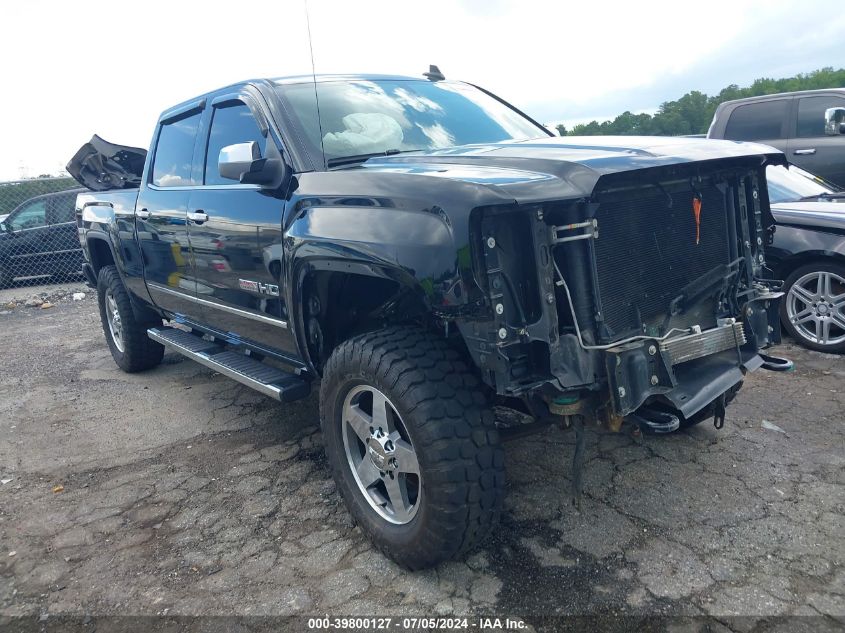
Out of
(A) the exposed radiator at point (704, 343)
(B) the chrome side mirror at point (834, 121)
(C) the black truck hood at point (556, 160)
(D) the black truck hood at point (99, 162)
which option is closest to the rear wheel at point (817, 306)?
(C) the black truck hood at point (556, 160)

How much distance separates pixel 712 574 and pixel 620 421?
686mm

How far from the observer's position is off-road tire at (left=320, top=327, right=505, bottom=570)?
2.51m

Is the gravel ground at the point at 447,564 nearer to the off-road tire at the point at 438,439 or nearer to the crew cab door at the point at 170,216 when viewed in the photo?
the off-road tire at the point at 438,439

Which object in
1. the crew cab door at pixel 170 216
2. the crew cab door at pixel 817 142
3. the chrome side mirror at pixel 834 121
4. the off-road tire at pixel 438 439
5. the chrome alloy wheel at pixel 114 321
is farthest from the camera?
the crew cab door at pixel 817 142

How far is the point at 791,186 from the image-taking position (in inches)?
234

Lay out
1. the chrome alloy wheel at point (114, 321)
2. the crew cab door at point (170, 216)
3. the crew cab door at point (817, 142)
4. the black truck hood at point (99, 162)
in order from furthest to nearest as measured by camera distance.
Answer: the crew cab door at point (817, 142), the black truck hood at point (99, 162), the chrome alloy wheel at point (114, 321), the crew cab door at point (170, 216)

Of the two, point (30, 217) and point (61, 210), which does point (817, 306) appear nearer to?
point (61, 210)

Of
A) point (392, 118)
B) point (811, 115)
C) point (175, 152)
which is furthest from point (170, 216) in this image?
point (811, 115)

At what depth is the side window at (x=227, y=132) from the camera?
151 inches

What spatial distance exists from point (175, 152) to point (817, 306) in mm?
4872

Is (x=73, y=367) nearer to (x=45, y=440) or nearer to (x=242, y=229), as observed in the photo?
(x=45, y=440)

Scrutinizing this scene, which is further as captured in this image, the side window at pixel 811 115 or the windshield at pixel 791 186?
the side window at pixel 811 115

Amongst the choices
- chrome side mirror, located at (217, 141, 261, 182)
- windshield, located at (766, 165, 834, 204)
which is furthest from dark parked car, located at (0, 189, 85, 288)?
windshield, located at (766, 165, 834, 204)

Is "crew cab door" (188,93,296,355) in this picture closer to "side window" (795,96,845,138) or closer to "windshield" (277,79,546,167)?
"windshield" (277,79,546,167)
